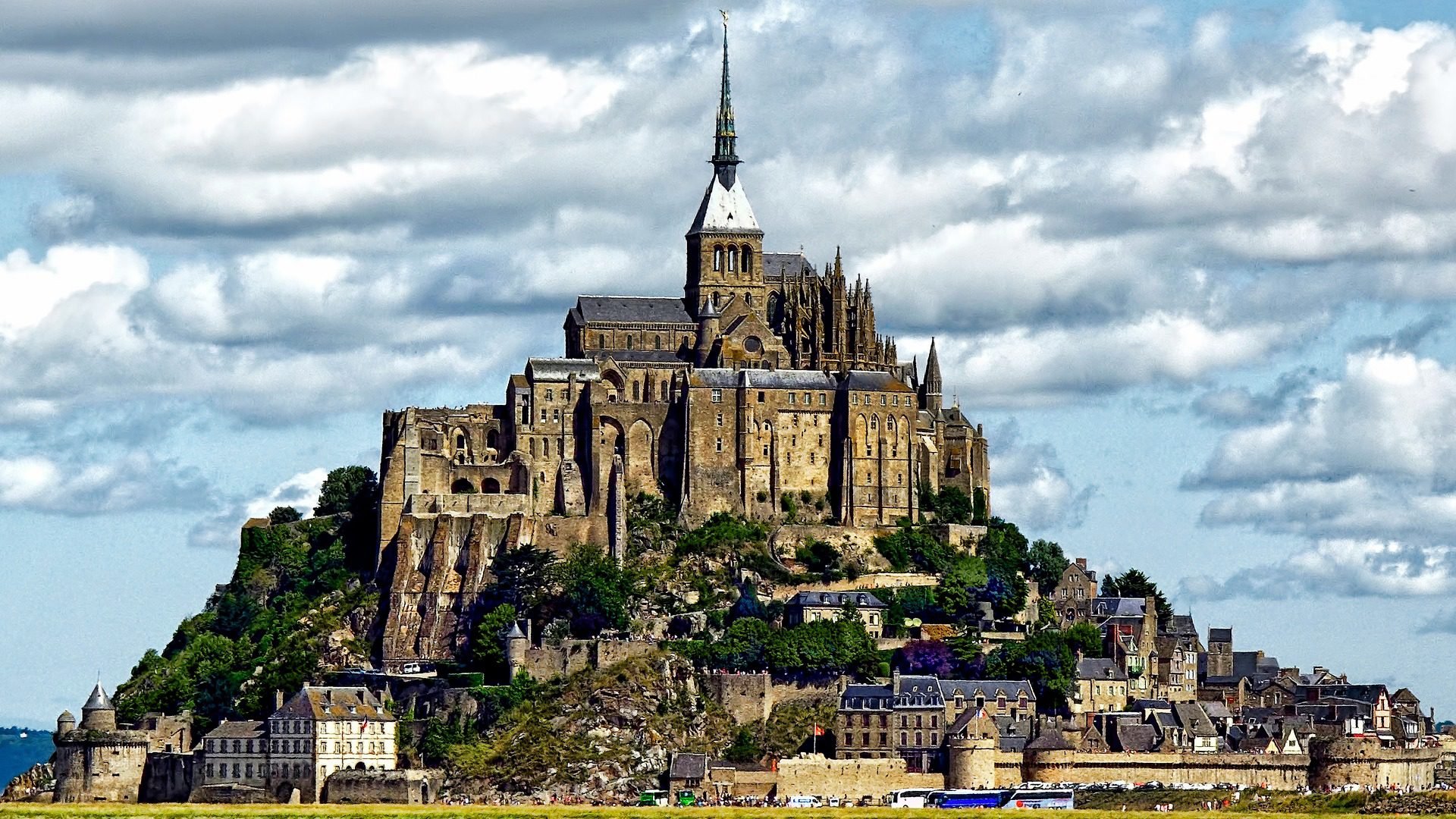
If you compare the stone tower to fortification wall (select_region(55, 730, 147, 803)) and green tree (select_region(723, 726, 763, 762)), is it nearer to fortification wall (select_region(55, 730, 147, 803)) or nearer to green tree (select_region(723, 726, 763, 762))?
green tree (select_region(723, 726, 763, 762))

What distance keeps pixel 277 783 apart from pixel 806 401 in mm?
33136

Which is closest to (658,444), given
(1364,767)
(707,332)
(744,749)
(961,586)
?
(707,332)

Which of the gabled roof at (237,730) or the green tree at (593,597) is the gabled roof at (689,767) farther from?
the gabled roof at (237,730)

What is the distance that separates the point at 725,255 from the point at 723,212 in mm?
2160

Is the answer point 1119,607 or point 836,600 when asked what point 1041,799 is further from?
point 1119,607

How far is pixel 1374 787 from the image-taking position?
11369 cm

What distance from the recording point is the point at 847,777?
4469 inches

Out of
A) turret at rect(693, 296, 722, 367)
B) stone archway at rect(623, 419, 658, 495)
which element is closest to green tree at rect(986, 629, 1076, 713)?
stone archway at rect(623, 419, 658, 495)

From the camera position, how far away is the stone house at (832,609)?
12544cm

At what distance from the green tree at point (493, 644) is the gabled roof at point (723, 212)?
24904 mm

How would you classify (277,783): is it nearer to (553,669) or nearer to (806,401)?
(553,669)

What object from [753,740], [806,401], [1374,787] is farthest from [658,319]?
[1374,787]

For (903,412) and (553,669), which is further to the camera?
(903,412)

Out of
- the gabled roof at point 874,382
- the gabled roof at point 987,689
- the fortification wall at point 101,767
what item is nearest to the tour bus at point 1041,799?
the gabled roof at point 987,689
